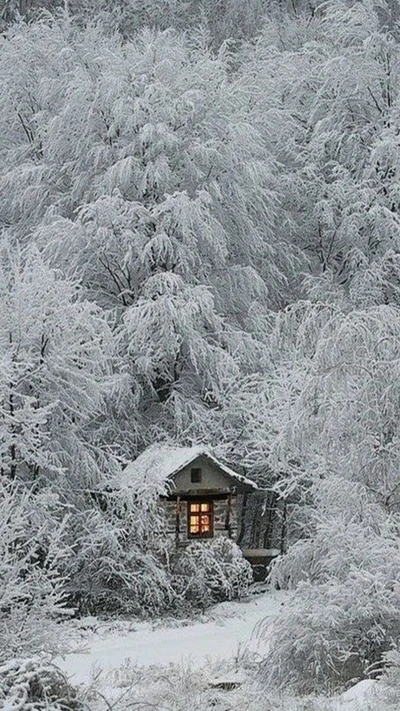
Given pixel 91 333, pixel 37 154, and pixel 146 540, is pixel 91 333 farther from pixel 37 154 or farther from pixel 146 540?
pixel 37 154

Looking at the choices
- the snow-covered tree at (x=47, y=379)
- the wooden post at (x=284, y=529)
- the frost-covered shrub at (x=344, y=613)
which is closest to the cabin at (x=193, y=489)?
the snow-covered tree at (x=47, y=379)

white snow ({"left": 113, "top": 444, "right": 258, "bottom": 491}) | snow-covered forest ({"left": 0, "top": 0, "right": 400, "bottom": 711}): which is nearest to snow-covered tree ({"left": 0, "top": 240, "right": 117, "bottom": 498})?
snow-covered forest ({"left": 0, "top": 0, "right": 400, "bottom": 711})

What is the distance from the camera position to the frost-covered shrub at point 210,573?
747 inches

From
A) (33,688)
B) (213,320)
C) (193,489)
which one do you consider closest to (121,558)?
(193,489)

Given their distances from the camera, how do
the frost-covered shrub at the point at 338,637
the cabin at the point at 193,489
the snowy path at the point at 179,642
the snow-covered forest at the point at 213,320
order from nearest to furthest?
the frost-covered shrub at the point at 338,637 → the snow-covered forest at the point at 213,320 → the snowy path at the point at 179,642 → the cabin at the point at 193,489

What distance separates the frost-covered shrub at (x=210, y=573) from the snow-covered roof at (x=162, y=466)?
52.5 inches

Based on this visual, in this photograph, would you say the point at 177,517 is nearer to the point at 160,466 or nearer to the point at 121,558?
the point at 160,466

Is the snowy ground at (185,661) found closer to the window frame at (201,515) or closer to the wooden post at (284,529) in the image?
the window frame at (201,515)

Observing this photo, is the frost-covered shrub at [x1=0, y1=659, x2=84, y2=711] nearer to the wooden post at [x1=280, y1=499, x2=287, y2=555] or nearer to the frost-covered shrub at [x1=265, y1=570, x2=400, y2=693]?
the frost-covered shrub at [x1=265, y1=570, x2=400, y2=693]

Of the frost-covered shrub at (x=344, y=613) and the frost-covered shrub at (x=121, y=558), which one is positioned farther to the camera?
the frost-covered shrub at (x=121, y=558)

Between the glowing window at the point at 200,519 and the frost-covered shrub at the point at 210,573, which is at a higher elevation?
the glowing window at the point at 200,519

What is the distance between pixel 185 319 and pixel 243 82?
874cm

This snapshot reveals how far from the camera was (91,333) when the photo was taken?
19.0 m

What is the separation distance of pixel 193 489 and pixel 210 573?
164 centimetres
